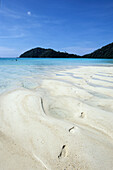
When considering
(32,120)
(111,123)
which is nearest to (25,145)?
(32,120)

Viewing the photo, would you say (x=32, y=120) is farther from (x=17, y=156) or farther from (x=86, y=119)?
(x=86, y=119)

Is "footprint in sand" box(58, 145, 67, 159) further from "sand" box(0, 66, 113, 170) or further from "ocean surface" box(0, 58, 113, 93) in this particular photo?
"ocean surface" box(0, 58, 113, 93)

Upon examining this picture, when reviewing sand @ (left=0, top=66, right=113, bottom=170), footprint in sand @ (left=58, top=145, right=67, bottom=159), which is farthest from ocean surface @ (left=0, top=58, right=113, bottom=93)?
footprint in sand @ (left=58, top=145, right=67, bottom=159)

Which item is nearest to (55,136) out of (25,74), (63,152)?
(63,152)

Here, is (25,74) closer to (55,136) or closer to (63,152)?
(55,136)

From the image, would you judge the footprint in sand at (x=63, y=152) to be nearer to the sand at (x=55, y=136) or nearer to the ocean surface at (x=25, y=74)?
the sand at (x=55, y=136)

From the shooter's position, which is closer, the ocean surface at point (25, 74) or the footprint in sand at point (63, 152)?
the footprint in sand at point (63, 152)

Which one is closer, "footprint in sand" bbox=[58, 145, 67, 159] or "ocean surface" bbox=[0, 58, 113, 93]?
"footprint in sand" bbox=[58, 145, 67, 159]

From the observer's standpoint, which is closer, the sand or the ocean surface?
the sand

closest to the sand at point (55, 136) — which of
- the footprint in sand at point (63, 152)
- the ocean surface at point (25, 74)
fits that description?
the footprint in sand at point (63, 152)

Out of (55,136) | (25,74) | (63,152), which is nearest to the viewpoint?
(63,152)

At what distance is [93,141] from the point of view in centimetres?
180

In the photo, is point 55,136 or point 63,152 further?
point 55,136

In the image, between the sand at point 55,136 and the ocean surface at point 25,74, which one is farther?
the ocean surface at point 25,74
